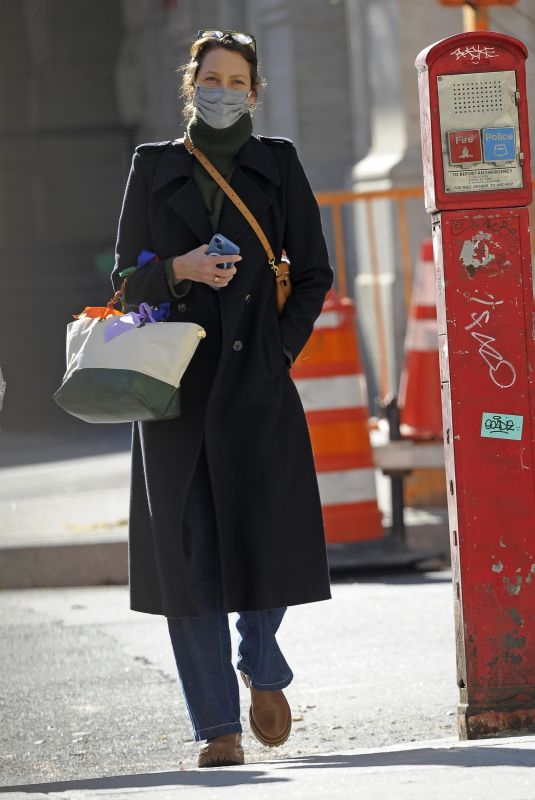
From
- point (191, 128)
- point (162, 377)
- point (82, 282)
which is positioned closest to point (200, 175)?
point (191, 128)

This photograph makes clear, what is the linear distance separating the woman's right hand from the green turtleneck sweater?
7.7 inches

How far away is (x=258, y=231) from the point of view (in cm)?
470

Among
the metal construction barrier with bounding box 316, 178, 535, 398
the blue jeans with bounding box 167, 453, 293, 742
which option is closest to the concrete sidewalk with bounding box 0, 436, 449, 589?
the metal construction barrier with bounding box 316, 178, 535, 398

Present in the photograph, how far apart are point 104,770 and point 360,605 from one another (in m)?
2.57

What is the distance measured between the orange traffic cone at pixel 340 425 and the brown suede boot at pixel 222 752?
3795mm

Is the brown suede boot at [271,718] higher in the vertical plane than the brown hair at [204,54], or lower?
lower

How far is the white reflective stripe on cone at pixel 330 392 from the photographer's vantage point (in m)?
8.41

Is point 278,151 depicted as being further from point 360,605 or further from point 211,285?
point 360,605

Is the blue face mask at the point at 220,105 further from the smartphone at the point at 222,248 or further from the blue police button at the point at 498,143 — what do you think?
the blue police button at the point at 498,143

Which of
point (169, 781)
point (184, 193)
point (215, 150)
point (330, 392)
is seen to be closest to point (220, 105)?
point (215, 150)

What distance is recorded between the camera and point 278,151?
4836mm

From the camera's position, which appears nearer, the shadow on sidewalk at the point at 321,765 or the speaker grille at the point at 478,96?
the shadow on sidewalk at the point at 321,765

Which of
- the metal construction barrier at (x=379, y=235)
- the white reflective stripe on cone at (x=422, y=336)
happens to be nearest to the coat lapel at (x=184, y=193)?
the white reflective stripe on cone at (x=422, y=336)

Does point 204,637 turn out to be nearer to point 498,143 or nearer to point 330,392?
point 498,143
